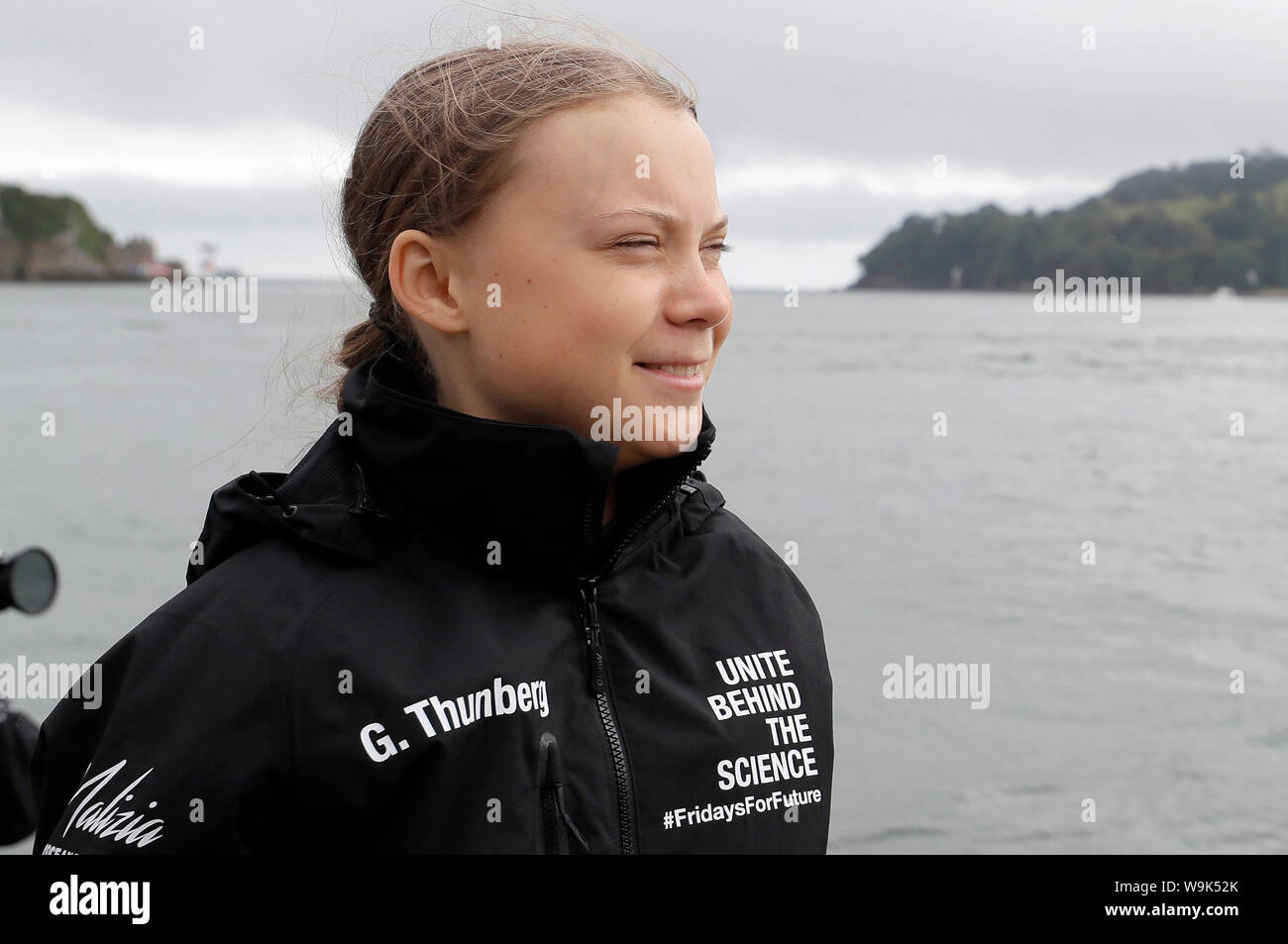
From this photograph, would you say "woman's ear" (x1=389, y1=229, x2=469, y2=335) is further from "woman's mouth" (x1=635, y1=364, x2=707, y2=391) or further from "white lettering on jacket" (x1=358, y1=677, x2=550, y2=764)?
"white lettering on jacket" (x1=358, y1=677, x2=550, y2=764)

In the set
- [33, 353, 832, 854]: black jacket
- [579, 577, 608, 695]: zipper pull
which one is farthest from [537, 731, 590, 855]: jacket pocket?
[579, 577, 608, 695]: zipper pull

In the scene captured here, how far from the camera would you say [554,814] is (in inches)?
64.3

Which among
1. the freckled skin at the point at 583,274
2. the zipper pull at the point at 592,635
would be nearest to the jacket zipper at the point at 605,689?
the zipper pull at the point at 592,635

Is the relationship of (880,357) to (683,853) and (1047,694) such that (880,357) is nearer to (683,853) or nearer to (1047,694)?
(1047,694)

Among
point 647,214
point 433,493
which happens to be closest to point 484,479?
point 433,493

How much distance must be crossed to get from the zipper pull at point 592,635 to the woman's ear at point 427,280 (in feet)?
1.26

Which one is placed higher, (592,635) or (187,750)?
(592,635)

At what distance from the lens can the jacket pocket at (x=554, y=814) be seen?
5.34 ft

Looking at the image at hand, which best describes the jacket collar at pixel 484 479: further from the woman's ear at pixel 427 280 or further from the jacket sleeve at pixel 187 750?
the jacket sleeve at pixel 187 750

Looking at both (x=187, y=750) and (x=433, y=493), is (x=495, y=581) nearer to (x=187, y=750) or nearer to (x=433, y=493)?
(x=433, y=493)

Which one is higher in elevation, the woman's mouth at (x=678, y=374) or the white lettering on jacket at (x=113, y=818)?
the woman's mouth at (x=678, y=374)

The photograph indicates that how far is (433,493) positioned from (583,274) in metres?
0.34
